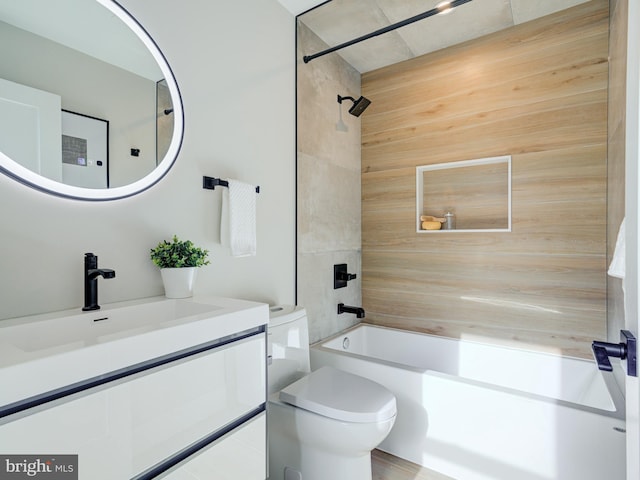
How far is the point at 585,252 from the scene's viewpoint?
6.68 feet

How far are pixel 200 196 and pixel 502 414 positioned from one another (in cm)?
172

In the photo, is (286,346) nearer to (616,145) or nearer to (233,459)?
(233,459)

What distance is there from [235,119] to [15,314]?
47.6 inches

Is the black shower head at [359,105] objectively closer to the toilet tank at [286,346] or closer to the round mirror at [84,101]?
the round mirror at [84,101]

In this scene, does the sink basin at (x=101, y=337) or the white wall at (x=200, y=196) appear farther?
the white wall at (x=200, y=196)

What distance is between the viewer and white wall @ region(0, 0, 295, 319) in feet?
3.50

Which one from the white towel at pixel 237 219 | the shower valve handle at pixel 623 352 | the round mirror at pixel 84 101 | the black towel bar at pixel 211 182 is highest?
the round mirror at pixel 84 101

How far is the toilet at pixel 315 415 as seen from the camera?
4.47 ft

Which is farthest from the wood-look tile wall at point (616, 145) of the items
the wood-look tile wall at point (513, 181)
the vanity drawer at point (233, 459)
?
the vanity drawer at point (233, 459)

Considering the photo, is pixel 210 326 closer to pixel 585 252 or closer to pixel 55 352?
pixel 55 352

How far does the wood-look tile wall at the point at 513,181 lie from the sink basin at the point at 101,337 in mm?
1736

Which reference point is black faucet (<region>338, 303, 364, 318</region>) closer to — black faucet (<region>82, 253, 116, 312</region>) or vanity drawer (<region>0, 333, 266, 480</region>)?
vanity drawer (<region>0, 333, 266, 480</region>)
